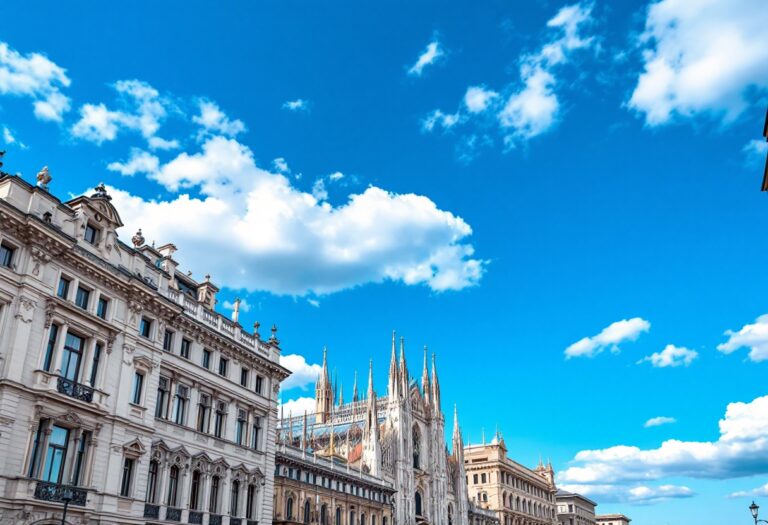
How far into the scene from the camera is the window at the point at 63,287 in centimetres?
3092

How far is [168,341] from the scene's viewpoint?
124 ft

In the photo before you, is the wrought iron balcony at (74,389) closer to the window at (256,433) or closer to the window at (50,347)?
the window at (50,347)

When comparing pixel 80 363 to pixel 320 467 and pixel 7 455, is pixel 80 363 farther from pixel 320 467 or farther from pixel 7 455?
pixel 320 467

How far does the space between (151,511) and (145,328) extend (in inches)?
369

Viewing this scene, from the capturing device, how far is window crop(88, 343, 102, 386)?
32000 millimetres

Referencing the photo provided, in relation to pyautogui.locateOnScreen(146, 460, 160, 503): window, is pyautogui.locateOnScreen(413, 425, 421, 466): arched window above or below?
above

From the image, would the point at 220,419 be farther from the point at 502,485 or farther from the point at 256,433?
the point at 502,485

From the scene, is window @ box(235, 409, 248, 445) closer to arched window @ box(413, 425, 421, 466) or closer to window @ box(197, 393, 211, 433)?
window @ box(197, 393, 211, 433)

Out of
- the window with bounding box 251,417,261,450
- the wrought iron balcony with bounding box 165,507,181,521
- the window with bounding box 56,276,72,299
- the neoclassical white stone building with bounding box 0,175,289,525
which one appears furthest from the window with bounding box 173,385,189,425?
the window with bounding box 56,276,72,299

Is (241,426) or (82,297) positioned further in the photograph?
(241,426)

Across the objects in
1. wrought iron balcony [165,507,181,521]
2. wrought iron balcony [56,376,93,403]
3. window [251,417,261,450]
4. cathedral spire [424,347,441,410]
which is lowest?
wrought iron balcony [165,507,181,521]

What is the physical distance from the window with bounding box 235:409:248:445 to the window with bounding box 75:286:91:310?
13.8 m

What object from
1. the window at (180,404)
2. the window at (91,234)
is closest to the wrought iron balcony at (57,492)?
the window at (180,404)

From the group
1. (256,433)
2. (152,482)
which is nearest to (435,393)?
(256,433)
